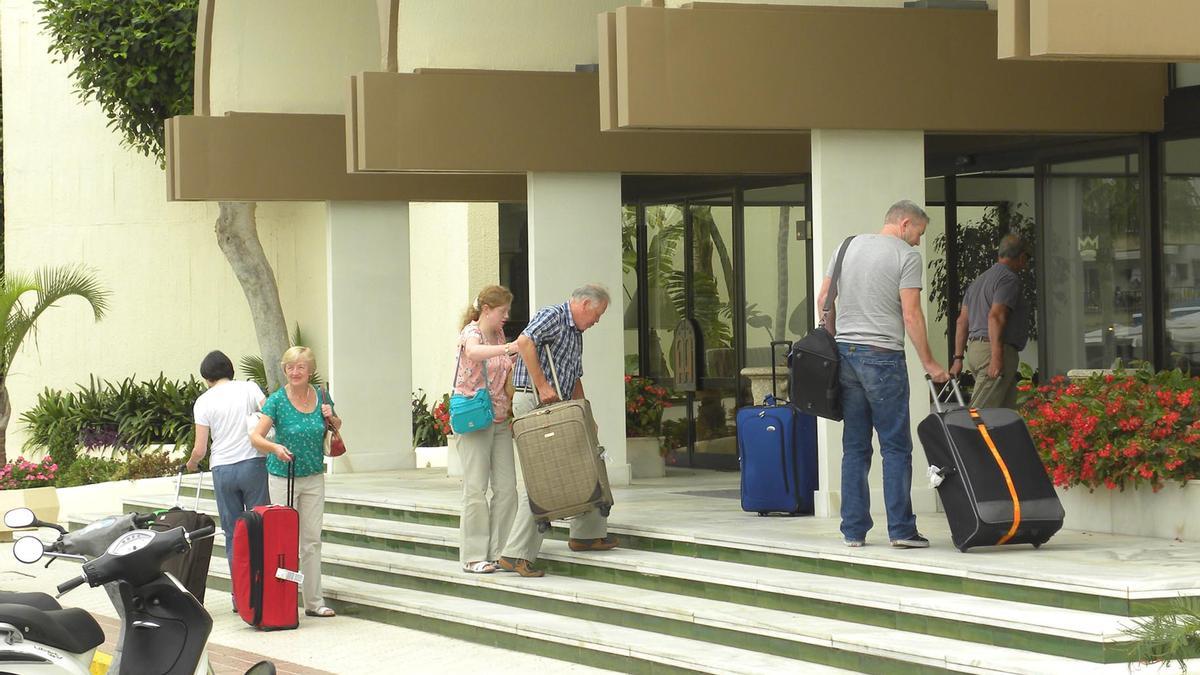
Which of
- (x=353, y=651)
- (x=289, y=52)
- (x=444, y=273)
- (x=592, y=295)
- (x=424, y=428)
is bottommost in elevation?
(x=353, y=651)

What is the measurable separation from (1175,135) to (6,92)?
1902cm

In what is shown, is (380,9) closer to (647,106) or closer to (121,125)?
(647,106)

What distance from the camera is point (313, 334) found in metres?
25.8

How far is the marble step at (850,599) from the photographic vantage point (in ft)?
23.6

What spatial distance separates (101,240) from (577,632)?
60.2 ft

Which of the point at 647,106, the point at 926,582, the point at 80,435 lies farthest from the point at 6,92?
the point at 926,582

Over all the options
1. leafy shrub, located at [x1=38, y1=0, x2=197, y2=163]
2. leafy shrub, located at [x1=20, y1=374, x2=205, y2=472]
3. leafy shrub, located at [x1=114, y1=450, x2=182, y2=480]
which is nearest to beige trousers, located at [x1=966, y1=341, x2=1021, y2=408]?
leafy shrub, located at [x1=114, y1=450, x2=182, y2=480]

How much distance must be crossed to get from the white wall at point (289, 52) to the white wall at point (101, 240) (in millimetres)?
9030

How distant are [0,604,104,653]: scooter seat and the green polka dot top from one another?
15.3 ft

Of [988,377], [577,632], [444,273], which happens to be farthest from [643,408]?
[444,273]

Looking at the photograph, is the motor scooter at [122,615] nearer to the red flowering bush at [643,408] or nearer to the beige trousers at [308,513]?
the beige trousers at [308,513]

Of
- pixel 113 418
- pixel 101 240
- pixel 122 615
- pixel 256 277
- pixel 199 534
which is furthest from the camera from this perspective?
pixel 101 240

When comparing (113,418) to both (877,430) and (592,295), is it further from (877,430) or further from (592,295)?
(877,430)

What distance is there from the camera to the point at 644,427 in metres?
15.1
